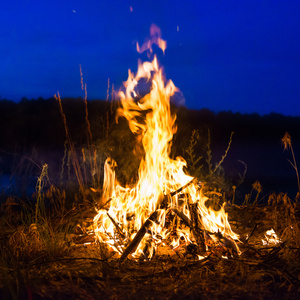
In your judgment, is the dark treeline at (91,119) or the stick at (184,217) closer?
the stick at (184,217)

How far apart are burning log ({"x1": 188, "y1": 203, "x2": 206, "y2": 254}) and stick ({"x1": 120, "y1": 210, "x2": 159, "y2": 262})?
345 millimetres

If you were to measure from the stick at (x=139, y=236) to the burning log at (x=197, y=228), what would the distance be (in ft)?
1.13

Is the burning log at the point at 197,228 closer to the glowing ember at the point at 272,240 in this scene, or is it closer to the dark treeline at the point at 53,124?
the glowing ember at the point at 272,240

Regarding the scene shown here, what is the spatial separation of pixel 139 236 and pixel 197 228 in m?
0.53

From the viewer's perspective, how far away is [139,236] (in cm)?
384

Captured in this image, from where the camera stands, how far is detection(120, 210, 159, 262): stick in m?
3.73

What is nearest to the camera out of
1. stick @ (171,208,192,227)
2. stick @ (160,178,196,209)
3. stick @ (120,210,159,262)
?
stick @ (120,210,159,262)

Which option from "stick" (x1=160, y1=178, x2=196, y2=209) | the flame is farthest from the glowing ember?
"stick" (x1=160, y1=178, x2=196, y2=209)

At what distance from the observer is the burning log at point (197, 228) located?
3.86 m

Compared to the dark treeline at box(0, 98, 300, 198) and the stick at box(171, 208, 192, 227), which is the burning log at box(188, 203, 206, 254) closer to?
the stick at box(171, 208, 192, 227)

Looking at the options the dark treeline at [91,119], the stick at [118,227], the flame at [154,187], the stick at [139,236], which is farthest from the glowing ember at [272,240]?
the dark treeline at [91,119]

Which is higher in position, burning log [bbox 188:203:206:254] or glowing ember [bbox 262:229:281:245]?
burning log [bbox 188:203:206:254]

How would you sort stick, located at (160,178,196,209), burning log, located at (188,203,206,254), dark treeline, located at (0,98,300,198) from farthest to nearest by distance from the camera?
dark treeline, located at (0,98,300,198), stick, located at (160,178,196,209), burning log, located at (188,203,206,254)

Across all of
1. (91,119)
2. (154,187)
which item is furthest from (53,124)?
(154,187)
